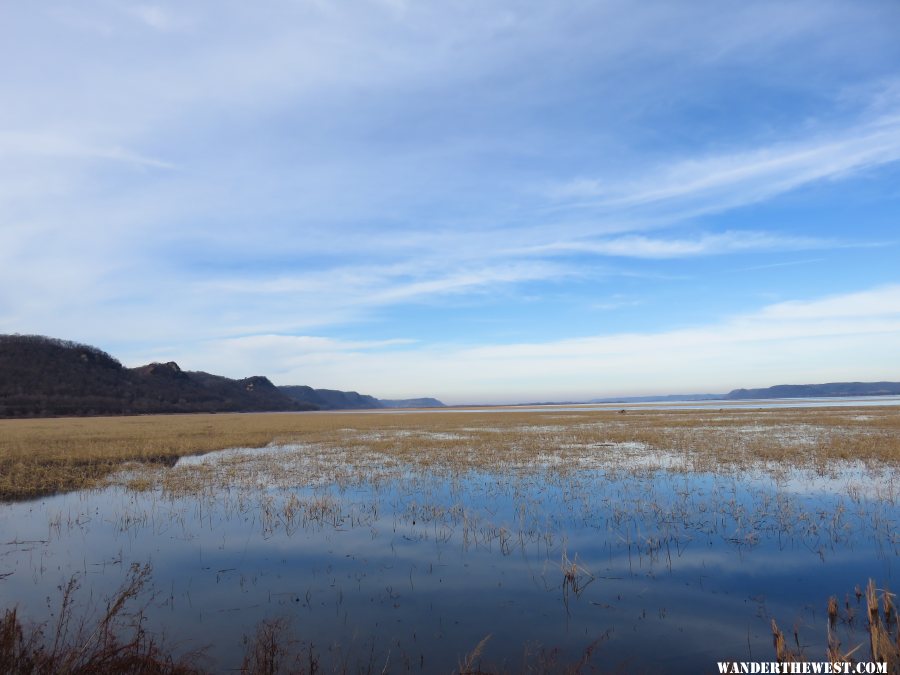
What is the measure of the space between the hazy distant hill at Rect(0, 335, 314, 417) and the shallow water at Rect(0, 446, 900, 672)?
120492 mm

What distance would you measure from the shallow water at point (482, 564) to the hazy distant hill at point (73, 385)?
120492 mm

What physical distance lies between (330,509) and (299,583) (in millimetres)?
5972

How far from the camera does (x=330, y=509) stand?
16.1m

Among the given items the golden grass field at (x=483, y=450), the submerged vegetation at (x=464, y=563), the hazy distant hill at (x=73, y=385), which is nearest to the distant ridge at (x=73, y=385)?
the hazy distant hill at (x=73, y=385)

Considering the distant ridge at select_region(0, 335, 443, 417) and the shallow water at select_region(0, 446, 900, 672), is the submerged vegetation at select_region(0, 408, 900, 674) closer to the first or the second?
the shallow water at select_region(0, 446, 900, 672)

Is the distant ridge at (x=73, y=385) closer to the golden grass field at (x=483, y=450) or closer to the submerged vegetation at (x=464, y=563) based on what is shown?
the golden grass field at (x=483, y=450)

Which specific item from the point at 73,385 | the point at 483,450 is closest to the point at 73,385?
the point at 73,385

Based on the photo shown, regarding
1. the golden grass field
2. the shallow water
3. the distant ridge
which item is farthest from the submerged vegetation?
the distant ridge

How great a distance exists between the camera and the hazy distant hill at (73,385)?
388 ft

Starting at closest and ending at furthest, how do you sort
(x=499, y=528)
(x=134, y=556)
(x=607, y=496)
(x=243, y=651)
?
(x=243, y=651) → (x=134, y=556) → (x=499, y=528) → (x=607, y=496)

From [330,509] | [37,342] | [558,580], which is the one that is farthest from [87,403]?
[558,580]

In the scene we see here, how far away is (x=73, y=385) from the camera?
13738cm

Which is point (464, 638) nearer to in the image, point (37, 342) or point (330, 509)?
point (330, 509)

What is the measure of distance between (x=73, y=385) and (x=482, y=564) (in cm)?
16039
